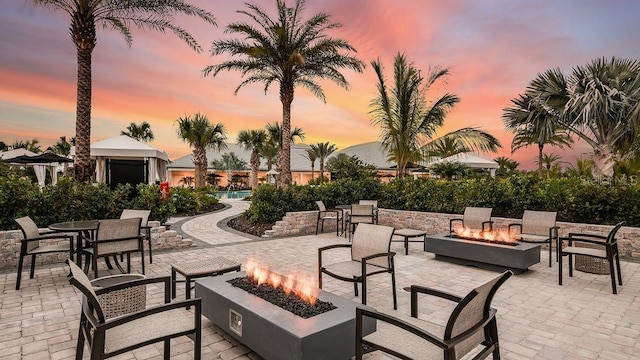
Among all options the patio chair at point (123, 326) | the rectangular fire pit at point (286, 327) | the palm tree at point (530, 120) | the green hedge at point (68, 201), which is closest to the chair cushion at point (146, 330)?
the patio chair at point (123, 326)

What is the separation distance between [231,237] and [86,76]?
19.5ft

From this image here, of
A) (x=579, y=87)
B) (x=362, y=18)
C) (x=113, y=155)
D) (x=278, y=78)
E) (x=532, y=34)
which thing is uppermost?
(x=362, y=18)

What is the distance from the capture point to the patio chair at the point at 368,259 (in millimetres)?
4043

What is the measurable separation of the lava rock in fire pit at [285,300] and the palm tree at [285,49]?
8645 millimetres

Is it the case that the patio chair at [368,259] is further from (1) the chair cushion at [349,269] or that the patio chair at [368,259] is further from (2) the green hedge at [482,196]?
(2) the green hedge at [482,196]

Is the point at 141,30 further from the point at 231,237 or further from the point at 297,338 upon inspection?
the point at 297,338

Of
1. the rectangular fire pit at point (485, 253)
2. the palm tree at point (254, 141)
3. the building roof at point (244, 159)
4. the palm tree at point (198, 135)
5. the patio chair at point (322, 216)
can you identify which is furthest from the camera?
the building roof at point (244, 159)

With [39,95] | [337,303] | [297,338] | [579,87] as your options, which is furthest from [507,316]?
[39,95]

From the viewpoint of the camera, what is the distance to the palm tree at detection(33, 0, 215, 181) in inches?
354

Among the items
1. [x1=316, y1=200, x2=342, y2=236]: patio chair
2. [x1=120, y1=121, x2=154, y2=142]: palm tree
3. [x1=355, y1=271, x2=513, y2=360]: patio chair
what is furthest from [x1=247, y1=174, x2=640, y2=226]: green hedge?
[x1=120, y1=121, x2=154, y2=142]: palm tree

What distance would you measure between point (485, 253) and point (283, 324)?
4715 mm

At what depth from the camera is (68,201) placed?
703 centimetres

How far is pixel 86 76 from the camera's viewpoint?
9023 mm

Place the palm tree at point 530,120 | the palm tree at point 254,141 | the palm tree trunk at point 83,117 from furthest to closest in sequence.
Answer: the palm tree at point 254,141 < the palm tree at point 530,120 < the palm tree trunk at point 83,117
